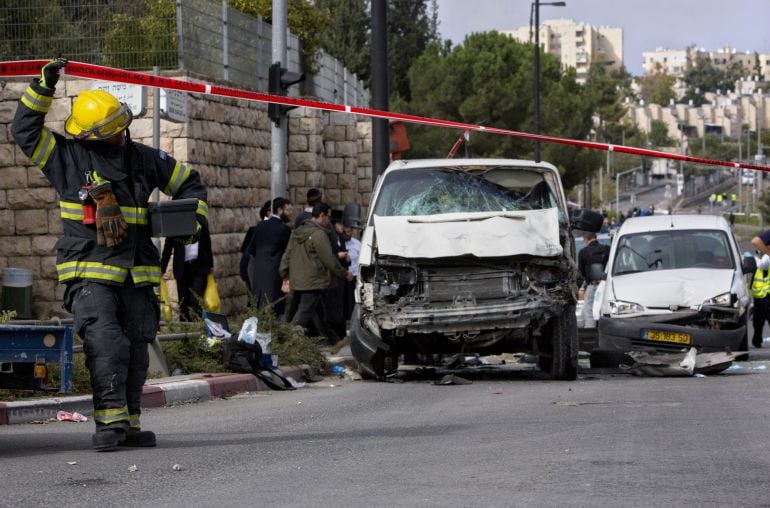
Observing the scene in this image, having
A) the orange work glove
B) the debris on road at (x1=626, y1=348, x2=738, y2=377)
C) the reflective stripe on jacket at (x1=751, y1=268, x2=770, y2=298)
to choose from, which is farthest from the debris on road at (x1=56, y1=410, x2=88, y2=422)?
the reflective stripe on jacket at (x1=751, y1=268, x2=770, y2=298)

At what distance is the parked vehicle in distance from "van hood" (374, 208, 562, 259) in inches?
92.4

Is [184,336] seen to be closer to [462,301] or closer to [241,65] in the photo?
[462,301]

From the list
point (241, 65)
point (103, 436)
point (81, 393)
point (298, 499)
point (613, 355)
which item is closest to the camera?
point (298, 499)

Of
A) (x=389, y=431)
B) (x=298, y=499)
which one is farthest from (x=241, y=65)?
(x=298, y=499)

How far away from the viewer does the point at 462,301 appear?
461 inches

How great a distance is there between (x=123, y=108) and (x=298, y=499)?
2.78 m

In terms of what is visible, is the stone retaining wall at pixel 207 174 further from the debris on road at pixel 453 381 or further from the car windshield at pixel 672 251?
the debris on road at pixel 453 381

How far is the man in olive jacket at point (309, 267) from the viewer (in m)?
15.0

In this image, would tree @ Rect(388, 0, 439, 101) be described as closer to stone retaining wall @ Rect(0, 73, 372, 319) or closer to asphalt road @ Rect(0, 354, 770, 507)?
stone retaining wall @ Rect(0, 73, 372, 319)

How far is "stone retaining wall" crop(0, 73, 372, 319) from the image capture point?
17.7 meters

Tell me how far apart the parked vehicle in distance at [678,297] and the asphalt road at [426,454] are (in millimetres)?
2520

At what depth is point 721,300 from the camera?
46.1 ft

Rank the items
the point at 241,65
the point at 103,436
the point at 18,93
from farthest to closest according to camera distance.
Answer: the point at 241,65 → the point at 18,93 → the point at 103,436

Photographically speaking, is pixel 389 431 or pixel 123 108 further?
pixel 389 431
